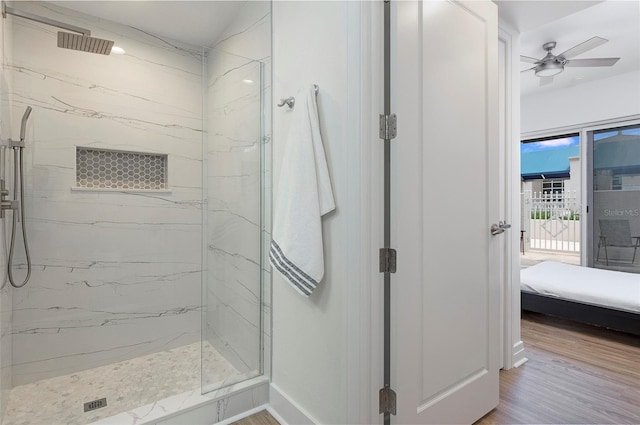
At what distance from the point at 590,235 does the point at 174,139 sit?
16.6 feet

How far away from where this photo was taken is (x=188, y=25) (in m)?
2.59

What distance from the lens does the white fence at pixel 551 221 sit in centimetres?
489

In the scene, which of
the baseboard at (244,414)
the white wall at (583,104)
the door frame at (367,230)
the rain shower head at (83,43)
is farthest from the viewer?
the white wall at (583,104)

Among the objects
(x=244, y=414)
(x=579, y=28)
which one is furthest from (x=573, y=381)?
(x=579, y=28)

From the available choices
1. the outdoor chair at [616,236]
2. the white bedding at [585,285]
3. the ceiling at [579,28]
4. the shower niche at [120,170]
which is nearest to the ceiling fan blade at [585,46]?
the ceiling at [579,28]

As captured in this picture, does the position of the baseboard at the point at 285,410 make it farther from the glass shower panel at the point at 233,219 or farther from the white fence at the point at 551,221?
the white fence at the point at 551,221

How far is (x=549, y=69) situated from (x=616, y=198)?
2.16 m

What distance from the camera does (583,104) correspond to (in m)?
4.36

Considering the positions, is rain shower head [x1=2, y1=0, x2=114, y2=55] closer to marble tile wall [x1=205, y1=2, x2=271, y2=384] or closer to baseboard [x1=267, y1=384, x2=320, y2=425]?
marble tile wall [x1=205, y1=2, x2=271, y2=384]

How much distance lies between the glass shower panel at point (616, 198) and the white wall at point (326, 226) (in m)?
4.47

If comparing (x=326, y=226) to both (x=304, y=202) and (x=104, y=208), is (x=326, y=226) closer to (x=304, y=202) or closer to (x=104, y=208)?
(x=304, y=202)

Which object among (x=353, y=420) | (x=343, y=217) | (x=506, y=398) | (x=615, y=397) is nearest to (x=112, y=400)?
(x=353, y=420)

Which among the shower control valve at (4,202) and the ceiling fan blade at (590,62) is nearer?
the shower control valve at (4,202)

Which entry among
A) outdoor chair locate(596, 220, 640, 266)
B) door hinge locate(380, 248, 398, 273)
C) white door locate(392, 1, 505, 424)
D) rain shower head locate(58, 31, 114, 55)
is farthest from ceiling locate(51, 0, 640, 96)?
outdoor chair locate(596, 220, 640, 266)
